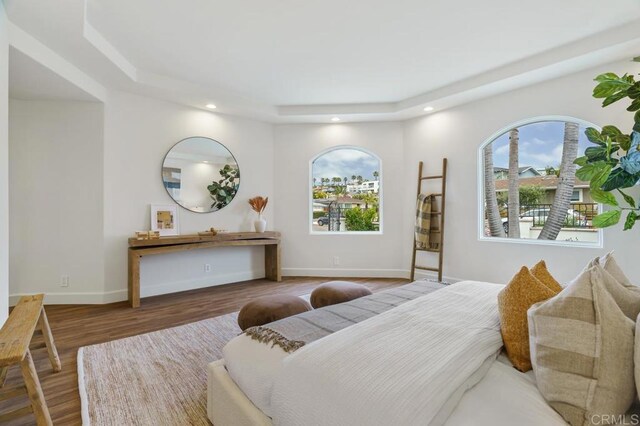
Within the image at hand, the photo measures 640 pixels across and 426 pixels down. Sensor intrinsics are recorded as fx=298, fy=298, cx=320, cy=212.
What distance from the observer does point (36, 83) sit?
10.2 ft

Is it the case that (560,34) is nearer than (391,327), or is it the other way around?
(391,327)

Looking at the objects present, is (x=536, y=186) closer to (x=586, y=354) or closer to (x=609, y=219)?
(x=609, y=219)

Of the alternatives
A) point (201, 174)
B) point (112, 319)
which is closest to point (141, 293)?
point (112, 319)

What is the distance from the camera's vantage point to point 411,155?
4.88 meters

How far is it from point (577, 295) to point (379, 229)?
4100mm

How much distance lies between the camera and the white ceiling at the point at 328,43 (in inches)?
97.7

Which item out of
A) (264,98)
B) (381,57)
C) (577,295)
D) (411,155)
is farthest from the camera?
(411,155)

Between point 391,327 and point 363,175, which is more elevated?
point 363,175

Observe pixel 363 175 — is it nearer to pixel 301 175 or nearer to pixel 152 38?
pixel 301 175

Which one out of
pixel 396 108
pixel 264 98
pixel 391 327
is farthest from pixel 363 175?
pixel 391 327

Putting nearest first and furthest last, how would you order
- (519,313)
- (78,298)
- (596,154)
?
(519,313) < (596,154) < (78,298)

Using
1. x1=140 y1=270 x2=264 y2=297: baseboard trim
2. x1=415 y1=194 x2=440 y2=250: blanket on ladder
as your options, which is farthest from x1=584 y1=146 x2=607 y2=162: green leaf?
x1=140 y1=270 x2=264 y2=297: baseboard trim

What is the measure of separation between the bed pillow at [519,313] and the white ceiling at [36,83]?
13.0 ft

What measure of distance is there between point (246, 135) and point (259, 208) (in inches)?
48.0
